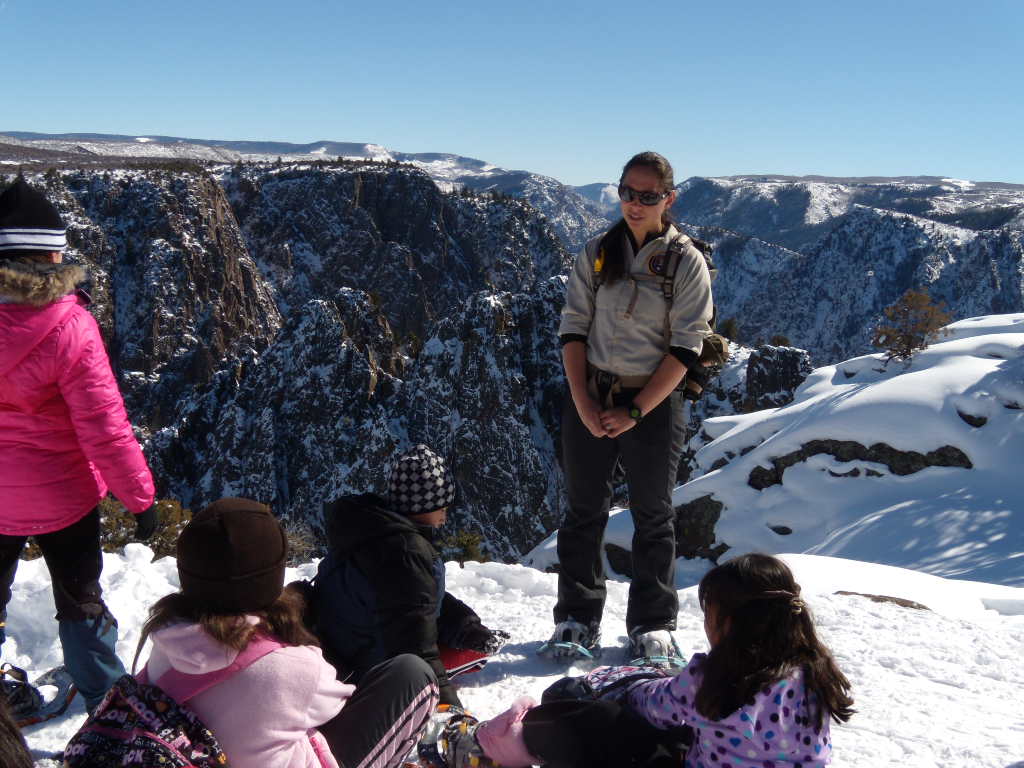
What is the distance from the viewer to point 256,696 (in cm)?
176

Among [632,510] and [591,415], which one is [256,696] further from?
[632,510]

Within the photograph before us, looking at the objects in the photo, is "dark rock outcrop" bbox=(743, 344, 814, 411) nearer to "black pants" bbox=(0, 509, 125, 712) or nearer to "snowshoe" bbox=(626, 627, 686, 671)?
"snowshoe" bbox=(626, 627, 686, 671)

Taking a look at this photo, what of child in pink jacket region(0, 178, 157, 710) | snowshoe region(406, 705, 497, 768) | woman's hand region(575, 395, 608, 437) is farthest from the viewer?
woman's hand region(575, 395, 608, 437)

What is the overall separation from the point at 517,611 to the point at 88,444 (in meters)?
2.64

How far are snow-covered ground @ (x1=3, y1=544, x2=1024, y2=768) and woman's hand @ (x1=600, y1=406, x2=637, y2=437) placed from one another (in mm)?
1212

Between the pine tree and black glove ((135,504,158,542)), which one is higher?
black glove ((135,504,158,542))

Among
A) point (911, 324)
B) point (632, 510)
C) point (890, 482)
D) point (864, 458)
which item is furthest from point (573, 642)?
point (911, 324)

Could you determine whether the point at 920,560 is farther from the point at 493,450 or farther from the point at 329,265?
the point at 329,265

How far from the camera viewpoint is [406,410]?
157 feet

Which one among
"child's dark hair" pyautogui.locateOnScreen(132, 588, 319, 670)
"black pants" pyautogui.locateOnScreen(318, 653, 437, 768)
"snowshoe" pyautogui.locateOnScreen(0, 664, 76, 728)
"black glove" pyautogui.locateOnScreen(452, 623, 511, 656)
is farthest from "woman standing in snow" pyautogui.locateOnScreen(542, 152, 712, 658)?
"snowshoe" pyautogui.locateOnScreen(0, 664, 76, 728)

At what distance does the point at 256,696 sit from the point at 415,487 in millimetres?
1192

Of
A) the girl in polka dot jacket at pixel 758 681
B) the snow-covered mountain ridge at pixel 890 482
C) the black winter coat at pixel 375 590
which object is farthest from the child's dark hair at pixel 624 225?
the snow-covered mountain ridge at pixel 890 482

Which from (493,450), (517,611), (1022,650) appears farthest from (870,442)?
(493,450)

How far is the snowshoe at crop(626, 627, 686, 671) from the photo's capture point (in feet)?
10.8
